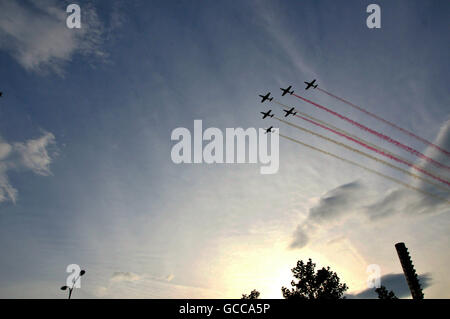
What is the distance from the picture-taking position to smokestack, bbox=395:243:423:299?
2978 centimetres

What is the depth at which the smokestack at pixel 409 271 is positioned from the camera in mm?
29781

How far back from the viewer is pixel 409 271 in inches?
1229

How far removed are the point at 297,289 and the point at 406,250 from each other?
60.3 feet
